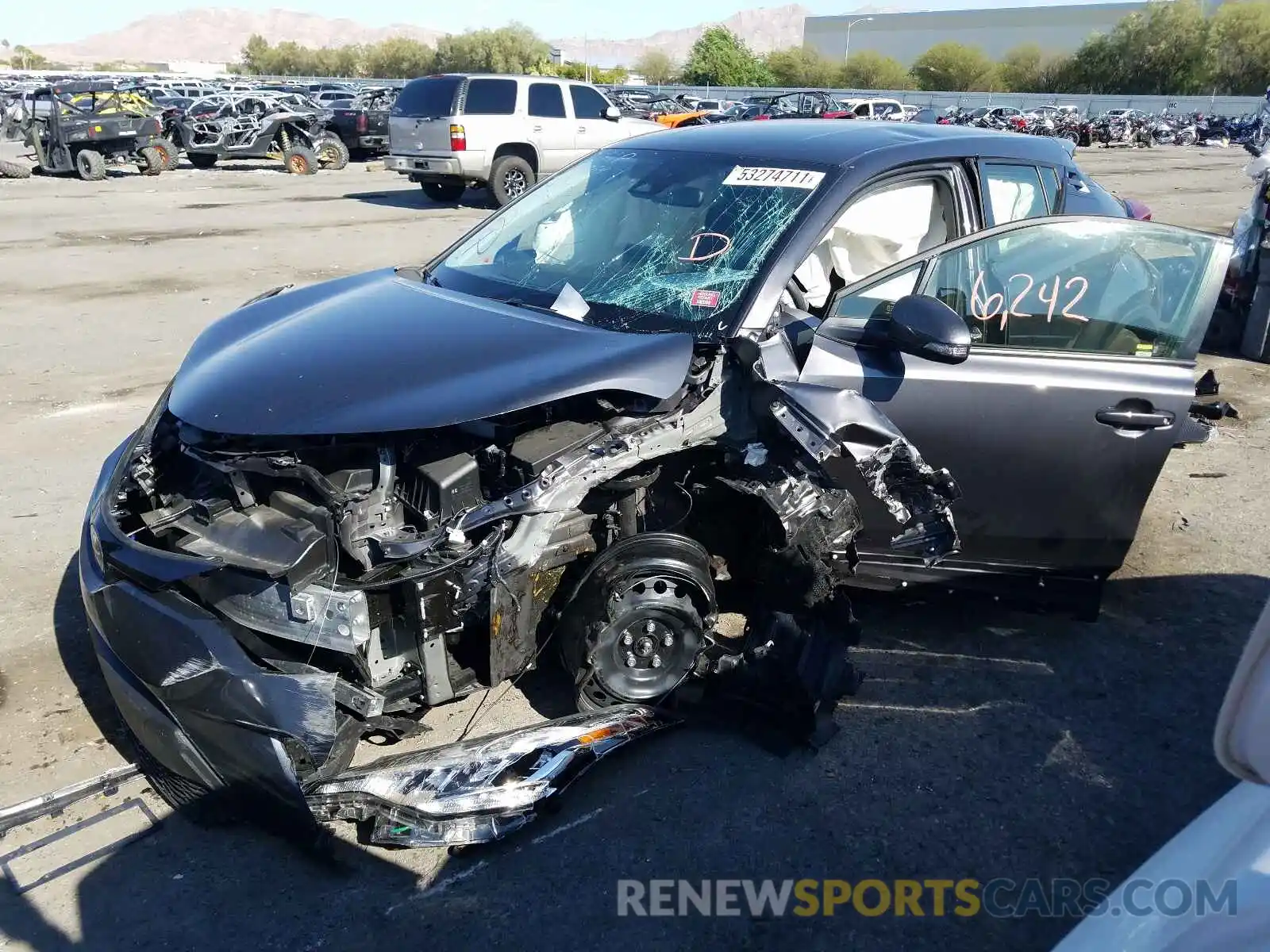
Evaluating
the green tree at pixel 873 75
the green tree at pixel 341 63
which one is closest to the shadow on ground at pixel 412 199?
the green tree at pixel 873 75

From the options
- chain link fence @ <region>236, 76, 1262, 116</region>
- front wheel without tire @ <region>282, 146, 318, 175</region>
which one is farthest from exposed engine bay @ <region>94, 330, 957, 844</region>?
chain link fence @ <region>236, 76, 1262, 116</region>

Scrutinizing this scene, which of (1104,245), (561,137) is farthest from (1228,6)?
(1104,245)

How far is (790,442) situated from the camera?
2990mm

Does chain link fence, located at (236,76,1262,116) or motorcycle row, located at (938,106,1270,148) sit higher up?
chain link fence, located at (236,76,1262,116)

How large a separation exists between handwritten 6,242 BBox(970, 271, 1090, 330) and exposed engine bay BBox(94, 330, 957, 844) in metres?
0.78

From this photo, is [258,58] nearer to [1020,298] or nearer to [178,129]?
[178,129]

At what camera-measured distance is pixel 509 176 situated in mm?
15688

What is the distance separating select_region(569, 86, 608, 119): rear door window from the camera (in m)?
16.0

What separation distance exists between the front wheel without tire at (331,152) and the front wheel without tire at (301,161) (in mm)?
282

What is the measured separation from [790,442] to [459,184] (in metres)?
14.1

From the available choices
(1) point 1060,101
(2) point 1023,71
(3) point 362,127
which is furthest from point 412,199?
(2) point 1023,71

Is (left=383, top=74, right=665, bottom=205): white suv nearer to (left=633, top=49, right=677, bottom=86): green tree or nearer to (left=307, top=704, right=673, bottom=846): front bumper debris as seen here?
(left=307, top=704, right=673, bottom=846): front bumper debris

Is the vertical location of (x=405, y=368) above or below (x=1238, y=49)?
below

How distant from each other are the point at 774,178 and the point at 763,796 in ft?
7.35
